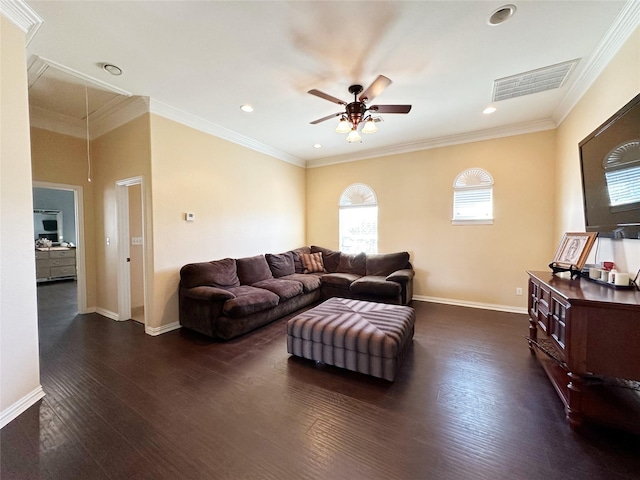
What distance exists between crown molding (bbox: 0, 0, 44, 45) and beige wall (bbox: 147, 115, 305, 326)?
125 cm

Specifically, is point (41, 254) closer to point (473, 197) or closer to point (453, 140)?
point (453, 140)

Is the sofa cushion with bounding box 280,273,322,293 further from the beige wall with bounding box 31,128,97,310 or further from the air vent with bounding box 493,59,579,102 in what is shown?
the air vent with bounding box 493,59,579,102

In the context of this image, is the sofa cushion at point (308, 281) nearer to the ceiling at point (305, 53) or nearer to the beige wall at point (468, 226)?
the beige wall at point (468, 226)

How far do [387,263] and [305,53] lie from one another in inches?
141

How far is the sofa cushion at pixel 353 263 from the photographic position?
5001 mm

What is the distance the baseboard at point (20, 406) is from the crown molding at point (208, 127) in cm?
308

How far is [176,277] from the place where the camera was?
344 cm

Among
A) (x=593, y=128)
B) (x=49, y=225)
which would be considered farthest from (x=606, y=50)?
(x=49, y=225)

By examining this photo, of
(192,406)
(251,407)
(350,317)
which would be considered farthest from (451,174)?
(192,406)

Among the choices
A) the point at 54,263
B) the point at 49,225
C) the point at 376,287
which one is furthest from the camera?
the point at 49,225

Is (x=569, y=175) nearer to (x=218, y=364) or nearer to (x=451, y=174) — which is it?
(x=451, y=174)

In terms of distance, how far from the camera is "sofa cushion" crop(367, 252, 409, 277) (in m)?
4.68

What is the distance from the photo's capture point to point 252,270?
162 inches

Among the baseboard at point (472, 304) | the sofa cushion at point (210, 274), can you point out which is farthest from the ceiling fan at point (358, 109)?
the baseboard at point (472, 304)
